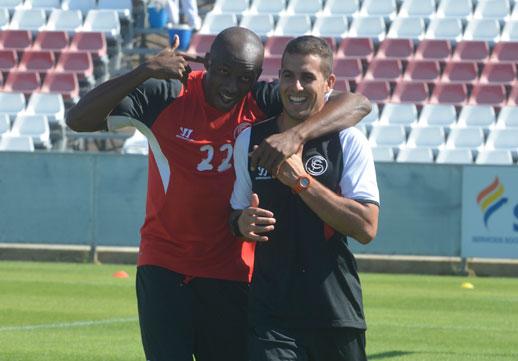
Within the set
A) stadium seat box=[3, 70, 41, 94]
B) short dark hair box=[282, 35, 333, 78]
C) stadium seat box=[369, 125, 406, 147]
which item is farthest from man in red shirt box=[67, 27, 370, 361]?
stadium seat box=[3, 70, 41, 94]

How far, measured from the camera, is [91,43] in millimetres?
27312

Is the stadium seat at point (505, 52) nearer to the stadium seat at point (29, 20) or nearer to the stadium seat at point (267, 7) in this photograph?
the stadium seat at point (267, 7)

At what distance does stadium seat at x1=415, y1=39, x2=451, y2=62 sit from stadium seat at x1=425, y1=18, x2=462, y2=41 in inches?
11.5

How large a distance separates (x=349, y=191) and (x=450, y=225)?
14286 millimetres

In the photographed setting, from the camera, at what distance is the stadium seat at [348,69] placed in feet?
85.3

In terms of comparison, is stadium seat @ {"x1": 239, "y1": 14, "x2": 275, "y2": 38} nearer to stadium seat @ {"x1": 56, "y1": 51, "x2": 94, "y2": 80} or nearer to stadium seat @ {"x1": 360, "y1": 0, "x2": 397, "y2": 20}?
stadium seat @ {"x1": 360, "y1": 0, "x2": 397, "y2": 20}

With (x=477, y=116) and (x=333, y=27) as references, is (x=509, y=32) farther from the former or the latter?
(x=333, y=27)

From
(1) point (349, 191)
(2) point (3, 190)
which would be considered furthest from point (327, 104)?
(2) point (3, 190)

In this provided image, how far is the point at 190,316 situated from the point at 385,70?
2036 cm

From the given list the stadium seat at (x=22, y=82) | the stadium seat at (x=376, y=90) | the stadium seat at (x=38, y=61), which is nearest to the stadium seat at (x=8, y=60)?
the stadium seat at (x=38, y=61)

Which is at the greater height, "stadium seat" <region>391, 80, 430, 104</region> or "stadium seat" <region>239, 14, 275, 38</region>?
"stadium seat" <region>239, 14, 275, 38</region>

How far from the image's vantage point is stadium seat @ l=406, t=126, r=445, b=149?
24047 mm

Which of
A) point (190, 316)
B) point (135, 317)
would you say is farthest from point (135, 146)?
point (190, 316)

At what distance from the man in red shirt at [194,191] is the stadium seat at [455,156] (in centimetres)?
1763
